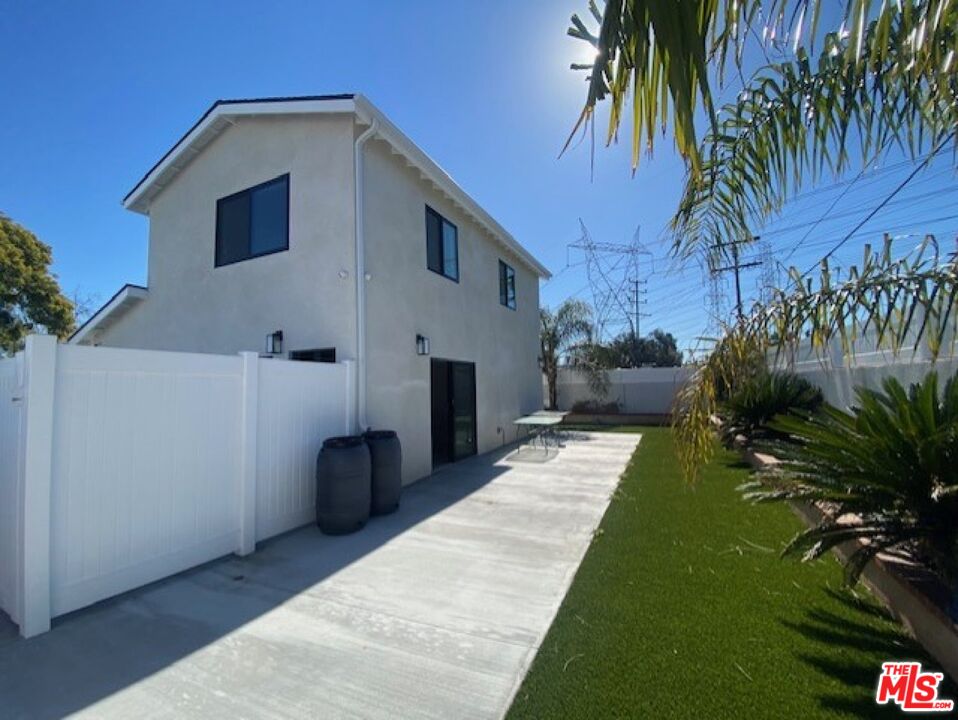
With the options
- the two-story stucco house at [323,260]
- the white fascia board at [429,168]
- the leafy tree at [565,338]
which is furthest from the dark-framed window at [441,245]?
the leafy tree at [565,338]

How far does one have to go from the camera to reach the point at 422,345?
859 cm

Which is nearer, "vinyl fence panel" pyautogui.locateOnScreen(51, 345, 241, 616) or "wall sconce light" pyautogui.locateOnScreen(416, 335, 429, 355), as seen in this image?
"vinyl fence panel" pyautogui.locateOnScreen(51, 345, 241, 616)

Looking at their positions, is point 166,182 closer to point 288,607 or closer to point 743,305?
point 288,607

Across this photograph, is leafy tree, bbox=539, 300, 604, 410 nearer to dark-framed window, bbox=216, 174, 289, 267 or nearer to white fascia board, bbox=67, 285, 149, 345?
dark-framed window, bbox=216, 174, 289, 267

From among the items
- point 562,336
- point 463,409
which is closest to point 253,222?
point 463,409

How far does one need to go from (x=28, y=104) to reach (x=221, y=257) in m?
3.98

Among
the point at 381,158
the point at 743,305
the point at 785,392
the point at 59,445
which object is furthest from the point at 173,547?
the point at 785,392

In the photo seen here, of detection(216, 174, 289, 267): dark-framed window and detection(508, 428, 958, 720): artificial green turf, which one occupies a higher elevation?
detection(216, 174, 289, 267): dark-framed window

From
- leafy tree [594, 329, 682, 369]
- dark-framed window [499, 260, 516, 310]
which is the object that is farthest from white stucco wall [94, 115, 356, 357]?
leafy tree [594, 329, 682, 369]

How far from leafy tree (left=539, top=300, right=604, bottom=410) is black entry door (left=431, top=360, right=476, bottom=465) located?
9351 millimetres

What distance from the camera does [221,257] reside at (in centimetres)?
861

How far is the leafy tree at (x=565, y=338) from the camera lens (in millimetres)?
19922

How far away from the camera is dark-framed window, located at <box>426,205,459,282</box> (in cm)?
931

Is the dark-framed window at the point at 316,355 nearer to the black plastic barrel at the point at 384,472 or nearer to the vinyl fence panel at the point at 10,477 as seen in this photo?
the black plastic barrel at the point at 384,472
